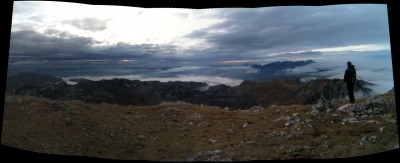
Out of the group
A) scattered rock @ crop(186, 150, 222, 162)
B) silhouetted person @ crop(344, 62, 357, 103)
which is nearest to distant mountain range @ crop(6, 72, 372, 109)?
silhouetted person @ crop(344, 62, 357, 103)

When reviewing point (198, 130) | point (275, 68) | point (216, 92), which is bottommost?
point (198, 130)

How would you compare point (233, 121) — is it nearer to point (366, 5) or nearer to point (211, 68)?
point (211, 68)

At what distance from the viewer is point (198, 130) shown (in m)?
2.41

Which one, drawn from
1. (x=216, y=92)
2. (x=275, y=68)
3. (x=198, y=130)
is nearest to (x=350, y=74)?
(x=275, y=68)

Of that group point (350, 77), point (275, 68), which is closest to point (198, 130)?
point (275, 68)

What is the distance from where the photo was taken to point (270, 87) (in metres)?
2.42

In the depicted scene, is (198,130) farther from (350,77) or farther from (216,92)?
(350,77)

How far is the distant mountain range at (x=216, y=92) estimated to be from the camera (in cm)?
240

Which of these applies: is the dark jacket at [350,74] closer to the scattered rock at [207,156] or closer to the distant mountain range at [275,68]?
the distant mountain range at [275,68]

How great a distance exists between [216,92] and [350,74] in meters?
0.83

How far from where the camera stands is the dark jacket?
7.75ft

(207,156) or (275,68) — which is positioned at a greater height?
(275,68)

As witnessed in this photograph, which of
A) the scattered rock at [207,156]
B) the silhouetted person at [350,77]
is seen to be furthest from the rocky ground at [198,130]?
the silhouetted person at [350,77]

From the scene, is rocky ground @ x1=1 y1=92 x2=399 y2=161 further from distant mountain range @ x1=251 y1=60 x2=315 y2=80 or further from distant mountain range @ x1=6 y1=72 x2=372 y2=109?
distant mountain range @ x1=251 y1=60 x2=315 y2=80
